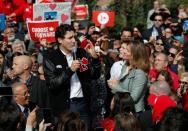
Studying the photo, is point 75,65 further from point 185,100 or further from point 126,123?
point 185,100

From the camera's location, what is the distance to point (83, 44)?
921 centimetres

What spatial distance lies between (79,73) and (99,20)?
7.75 m

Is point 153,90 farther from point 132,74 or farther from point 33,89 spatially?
point 33,89

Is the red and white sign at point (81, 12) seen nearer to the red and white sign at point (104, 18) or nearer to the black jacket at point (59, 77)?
the red and white sign at point (104, 18)

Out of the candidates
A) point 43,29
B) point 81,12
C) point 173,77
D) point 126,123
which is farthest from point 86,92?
point 81,12

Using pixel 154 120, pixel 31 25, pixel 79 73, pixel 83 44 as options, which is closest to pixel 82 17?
pixel 31 25

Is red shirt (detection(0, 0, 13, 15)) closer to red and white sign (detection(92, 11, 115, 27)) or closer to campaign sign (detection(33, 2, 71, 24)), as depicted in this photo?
red and white sign (detection(92, 11, 115, 27))

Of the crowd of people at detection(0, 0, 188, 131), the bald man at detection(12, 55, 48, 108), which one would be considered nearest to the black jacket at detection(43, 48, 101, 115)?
the crowd of people at detection(0, 0, 188, 131)

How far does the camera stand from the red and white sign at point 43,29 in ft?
37.7

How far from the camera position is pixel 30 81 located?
8695 mm

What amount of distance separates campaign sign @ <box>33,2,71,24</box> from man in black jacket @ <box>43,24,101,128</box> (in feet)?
11.5

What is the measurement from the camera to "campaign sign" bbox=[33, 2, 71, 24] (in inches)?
465

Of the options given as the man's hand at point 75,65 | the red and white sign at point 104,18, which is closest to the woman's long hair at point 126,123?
the man's hand at point 75,65

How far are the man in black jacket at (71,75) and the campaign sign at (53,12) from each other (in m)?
3.51
